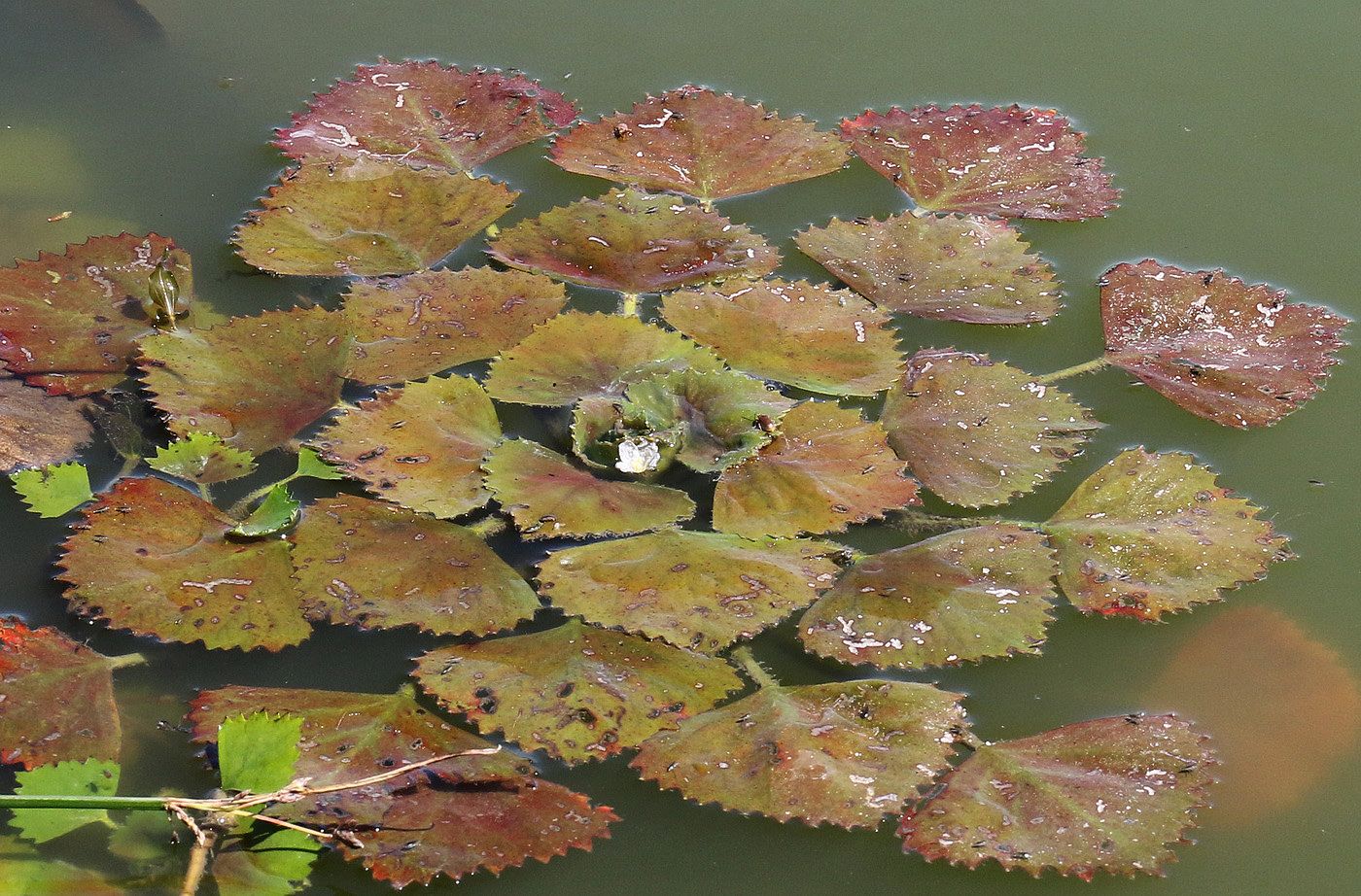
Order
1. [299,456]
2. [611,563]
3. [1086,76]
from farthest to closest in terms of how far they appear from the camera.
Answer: [1086,76]
[299,456]
[611,563]

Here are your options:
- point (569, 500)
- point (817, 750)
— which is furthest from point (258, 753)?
point (817, 750)

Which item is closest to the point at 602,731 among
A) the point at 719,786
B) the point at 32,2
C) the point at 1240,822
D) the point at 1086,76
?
the point at 719,786

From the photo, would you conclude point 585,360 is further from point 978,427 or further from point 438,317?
point 978,427

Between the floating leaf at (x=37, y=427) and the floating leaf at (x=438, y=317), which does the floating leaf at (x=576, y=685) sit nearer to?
the floating leaf at (x=438, y=317)

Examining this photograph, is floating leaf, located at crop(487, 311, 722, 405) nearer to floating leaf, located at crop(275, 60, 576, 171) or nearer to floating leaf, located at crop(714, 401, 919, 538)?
floating leaf, located at crop(714, 401, 919, 538)

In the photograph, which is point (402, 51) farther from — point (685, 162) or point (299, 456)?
point (299, 456)
